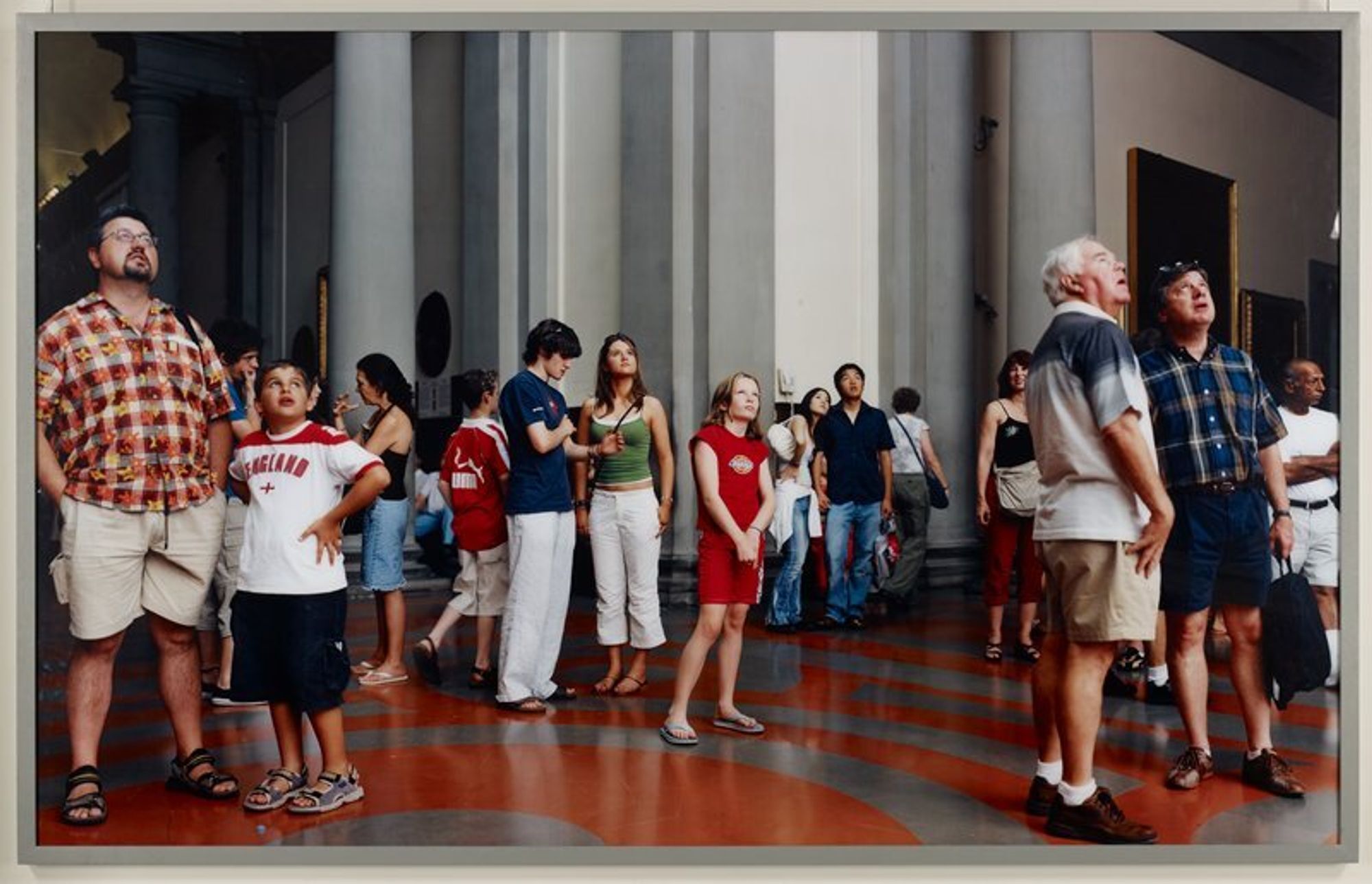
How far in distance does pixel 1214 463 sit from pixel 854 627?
138cm

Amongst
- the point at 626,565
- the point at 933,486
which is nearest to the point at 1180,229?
the point at 933,486

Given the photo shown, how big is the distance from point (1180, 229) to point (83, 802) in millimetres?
3955

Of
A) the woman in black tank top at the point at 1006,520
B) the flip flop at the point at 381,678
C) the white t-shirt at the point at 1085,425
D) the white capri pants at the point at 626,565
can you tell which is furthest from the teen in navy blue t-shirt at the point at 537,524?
the white t-shirt at the point at 1085,425

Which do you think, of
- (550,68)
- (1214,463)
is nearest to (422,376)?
(550,68)

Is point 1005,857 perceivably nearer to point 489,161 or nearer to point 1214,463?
point 1214,463

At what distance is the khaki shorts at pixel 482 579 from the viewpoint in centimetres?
478

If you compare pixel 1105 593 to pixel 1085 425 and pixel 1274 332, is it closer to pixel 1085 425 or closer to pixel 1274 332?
pixel 1085 425

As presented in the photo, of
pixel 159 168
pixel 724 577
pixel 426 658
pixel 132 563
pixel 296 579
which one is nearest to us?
pixel 296 579

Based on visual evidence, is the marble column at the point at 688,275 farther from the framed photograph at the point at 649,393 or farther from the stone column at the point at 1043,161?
the stone column at the point at 1043,161

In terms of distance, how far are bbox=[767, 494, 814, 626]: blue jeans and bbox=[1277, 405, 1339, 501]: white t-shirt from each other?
5.35 feet

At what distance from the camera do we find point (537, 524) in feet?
15.3

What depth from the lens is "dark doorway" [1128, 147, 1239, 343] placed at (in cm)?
396

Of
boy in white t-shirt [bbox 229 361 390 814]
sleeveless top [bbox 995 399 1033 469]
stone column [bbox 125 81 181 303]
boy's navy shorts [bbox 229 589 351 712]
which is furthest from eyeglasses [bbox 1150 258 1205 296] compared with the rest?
stone column [bbox 125 81 181 303]

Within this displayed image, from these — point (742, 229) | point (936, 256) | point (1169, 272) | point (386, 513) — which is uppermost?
point (742, 229)
